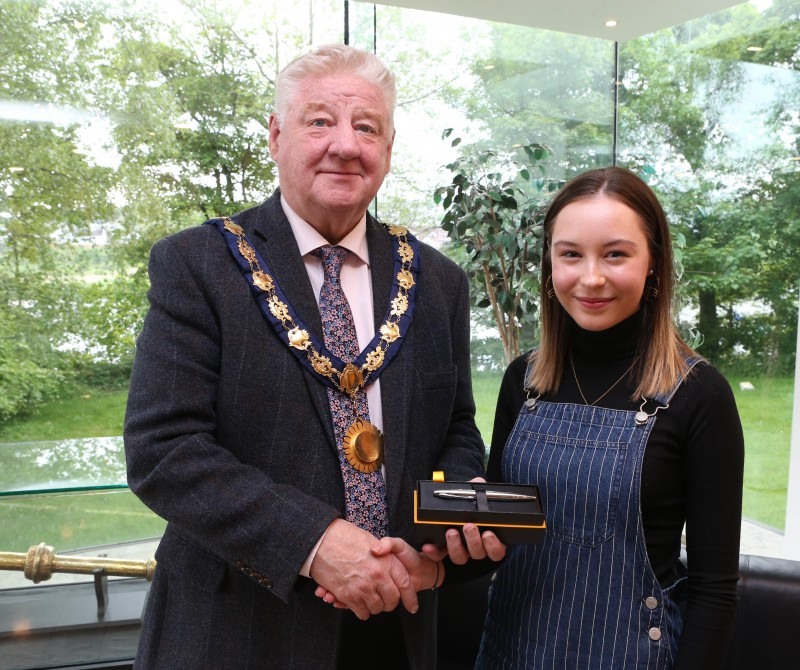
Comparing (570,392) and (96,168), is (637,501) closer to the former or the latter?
(570,392)

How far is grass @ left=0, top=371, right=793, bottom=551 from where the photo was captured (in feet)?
9.19

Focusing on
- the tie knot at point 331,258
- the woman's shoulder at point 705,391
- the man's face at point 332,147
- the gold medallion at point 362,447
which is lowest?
the gold medallion at point 362,447

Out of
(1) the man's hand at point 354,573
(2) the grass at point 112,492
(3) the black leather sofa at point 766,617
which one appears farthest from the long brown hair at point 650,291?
(2) the grass at point 112,492

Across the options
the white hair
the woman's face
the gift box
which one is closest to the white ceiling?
the white hair

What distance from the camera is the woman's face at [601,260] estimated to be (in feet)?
4.36

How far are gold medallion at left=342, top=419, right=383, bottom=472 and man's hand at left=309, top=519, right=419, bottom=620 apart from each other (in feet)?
0.47

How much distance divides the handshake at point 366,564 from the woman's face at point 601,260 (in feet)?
1.53

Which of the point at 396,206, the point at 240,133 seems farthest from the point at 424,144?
the point at 240,133

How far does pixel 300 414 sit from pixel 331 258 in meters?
0.32

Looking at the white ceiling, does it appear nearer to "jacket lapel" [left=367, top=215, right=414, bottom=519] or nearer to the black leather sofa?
"jacket lapel" [left=367, top=215, right=414, bottom=519]

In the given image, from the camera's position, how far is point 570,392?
4.74ft

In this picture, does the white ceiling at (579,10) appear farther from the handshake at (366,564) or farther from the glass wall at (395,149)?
the handshake at (366,564)

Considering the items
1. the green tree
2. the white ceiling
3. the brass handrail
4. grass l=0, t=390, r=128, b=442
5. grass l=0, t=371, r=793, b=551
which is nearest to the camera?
the brass handrail

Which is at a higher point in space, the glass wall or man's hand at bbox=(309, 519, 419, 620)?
the glass wall
